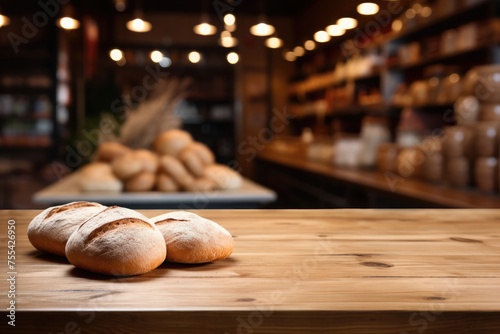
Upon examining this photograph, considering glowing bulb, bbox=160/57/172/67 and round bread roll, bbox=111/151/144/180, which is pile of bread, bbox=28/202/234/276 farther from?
glowing bulb, bbox=160/57/172/67

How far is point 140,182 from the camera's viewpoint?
2654 millimetres

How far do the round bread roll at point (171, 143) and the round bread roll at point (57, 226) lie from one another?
194 cm

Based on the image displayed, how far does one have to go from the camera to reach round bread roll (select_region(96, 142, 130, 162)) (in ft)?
9.27

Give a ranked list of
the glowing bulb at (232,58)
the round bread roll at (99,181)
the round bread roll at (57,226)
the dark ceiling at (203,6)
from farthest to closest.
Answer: the glowing bulb at (232,58)
the dark ceiling at (203,6)
the round bread roll at (99,181)
the round bread roll at (57,226)

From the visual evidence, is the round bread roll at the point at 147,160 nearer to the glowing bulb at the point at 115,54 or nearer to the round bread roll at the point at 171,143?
the round bread roll at the point at 171,143

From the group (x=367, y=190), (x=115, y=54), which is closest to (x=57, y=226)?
(x=367, y=190)

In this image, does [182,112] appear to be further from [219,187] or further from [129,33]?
[219,187]

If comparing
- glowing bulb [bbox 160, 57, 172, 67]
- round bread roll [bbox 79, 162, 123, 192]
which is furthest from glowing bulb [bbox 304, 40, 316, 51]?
round bread roll [bbox 79, 162, 123, 192]

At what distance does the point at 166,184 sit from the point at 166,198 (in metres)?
0.12

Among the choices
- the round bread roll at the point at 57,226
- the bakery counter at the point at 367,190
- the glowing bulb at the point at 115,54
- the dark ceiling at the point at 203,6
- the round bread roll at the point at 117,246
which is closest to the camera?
the round bread roll at the point at 117,246

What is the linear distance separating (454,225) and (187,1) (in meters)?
8.14

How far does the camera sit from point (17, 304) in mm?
600

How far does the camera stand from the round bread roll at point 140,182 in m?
2.66

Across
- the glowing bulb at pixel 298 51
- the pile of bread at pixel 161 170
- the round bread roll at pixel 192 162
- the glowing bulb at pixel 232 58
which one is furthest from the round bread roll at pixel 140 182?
the glowing bulb at pixel 232 58
